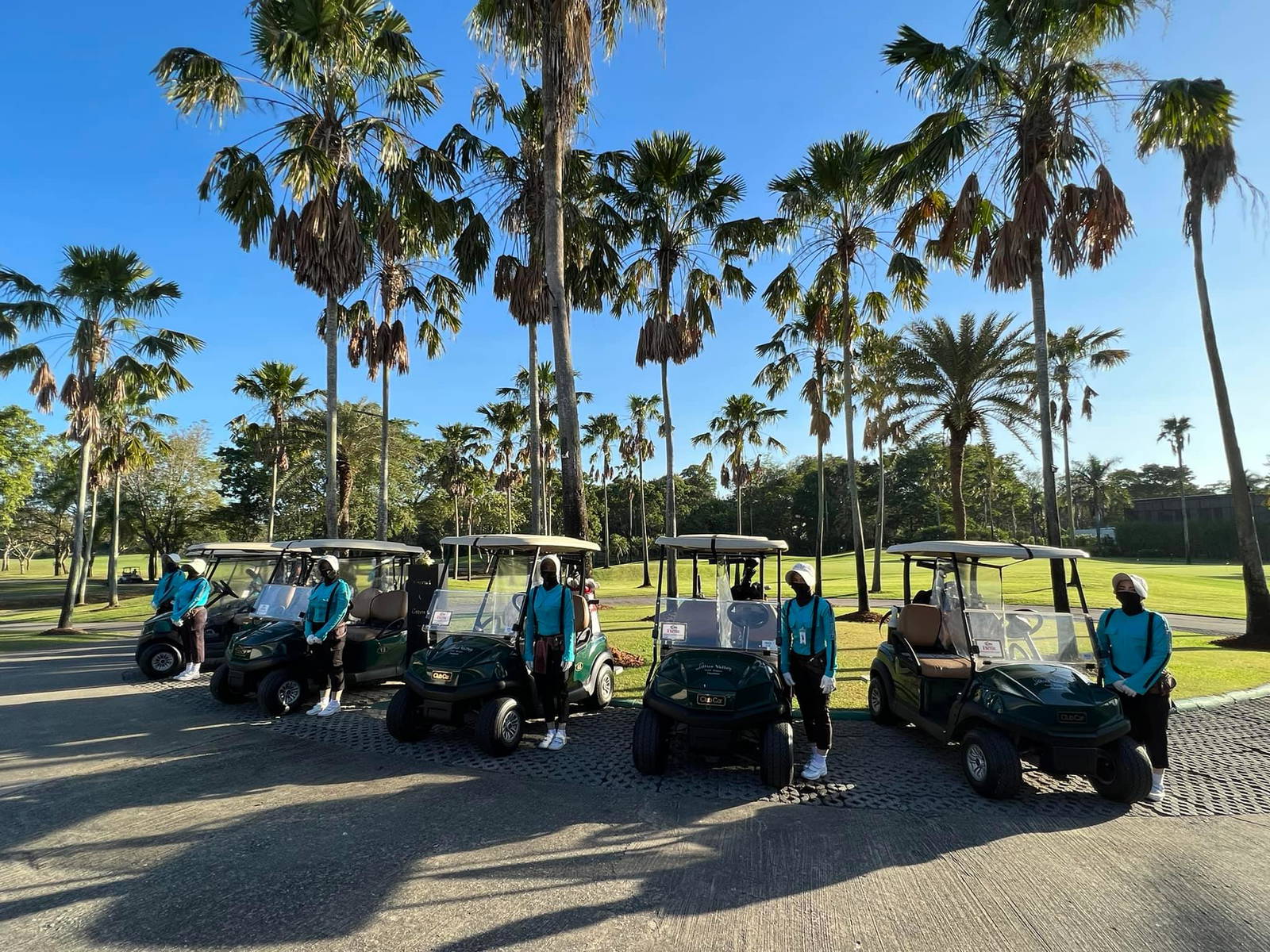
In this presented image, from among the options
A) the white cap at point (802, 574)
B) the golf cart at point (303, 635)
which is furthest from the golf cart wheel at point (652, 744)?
the golf cart at point (303, 635)

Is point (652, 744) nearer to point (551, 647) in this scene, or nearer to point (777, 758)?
point (777, 758)

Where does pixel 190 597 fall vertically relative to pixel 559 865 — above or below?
above

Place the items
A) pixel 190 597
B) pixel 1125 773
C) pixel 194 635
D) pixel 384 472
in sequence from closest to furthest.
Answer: pixel 1125 773, pixel 190 597, pixel 194 635, pixel 384 472

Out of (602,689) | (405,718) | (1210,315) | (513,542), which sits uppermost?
(1210,315)

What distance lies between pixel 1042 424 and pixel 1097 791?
7.95 meters

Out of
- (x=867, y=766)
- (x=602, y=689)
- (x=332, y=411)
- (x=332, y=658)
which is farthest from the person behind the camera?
(x=332, y=411)

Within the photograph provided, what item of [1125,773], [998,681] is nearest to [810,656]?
[998,681]

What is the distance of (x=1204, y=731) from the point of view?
713 cm

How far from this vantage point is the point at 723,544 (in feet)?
21.5

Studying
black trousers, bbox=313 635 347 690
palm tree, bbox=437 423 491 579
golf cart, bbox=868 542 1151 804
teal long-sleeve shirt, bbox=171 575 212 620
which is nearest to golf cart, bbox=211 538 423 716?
black trousers, bbox=313 635 347 690

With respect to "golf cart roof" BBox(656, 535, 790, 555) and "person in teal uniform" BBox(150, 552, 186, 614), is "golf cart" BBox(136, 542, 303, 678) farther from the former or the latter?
"golf cart roof" BBox(656, 535, 790, 555)

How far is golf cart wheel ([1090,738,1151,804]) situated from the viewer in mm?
4887

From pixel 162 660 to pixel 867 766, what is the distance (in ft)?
33.9

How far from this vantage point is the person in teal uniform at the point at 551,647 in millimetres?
6488
